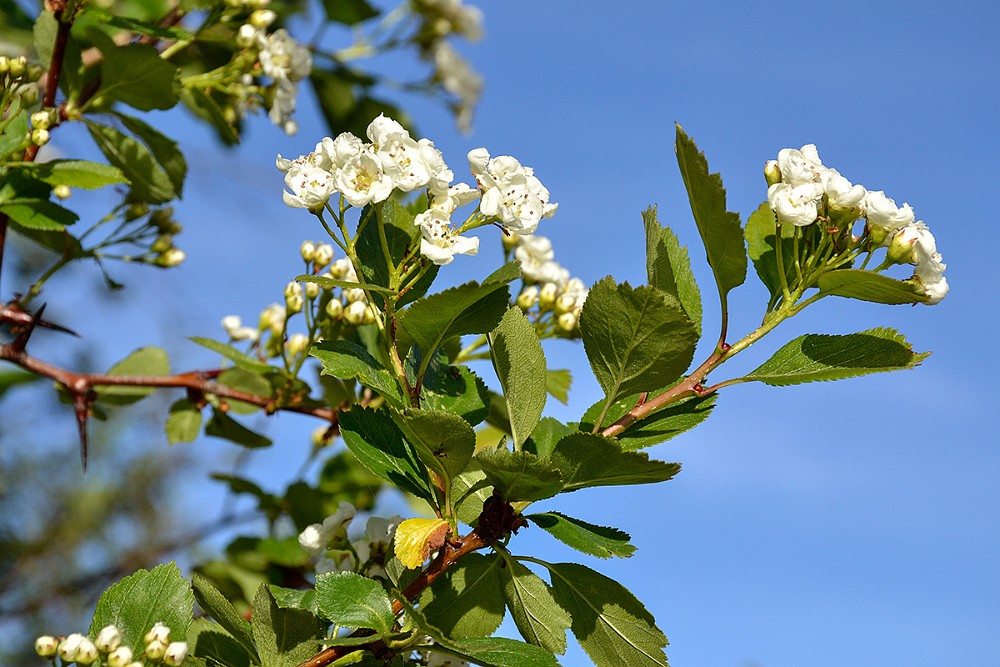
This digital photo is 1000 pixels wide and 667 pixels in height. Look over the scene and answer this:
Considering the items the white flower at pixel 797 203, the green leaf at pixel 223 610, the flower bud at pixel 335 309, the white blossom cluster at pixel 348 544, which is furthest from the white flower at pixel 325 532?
the white flower at pixel 797 203

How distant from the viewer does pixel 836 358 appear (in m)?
1.27

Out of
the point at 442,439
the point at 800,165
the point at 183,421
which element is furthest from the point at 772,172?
the point at 183,421

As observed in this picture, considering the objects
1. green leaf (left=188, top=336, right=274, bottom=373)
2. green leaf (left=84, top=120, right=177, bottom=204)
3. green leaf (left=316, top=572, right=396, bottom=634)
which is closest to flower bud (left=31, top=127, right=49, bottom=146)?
green leaf (left=84, top=120, right=177, bottom=204)

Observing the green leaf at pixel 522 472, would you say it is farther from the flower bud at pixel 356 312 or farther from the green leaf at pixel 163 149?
the green leaf at pixel 163 149

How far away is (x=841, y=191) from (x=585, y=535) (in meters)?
0.55

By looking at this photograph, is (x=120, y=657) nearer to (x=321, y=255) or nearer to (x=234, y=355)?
(x=234, y=355)

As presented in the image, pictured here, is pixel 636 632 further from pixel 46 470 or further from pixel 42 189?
pixel 46 470

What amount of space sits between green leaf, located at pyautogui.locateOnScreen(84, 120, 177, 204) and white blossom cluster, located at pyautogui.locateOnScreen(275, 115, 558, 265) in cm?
91

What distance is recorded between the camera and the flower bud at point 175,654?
1.21 meters

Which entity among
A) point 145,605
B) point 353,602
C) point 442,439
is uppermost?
point 442,439

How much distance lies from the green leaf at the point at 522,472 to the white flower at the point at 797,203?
0.46 m

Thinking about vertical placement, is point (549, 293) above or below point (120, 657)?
above

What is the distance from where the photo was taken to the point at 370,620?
45.7 inches

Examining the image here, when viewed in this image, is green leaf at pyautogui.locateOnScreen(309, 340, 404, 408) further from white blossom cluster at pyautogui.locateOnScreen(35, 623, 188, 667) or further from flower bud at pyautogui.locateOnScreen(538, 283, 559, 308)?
flower bud at pyautogui.locateOnScreen(538, 283, 559, 308)
